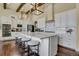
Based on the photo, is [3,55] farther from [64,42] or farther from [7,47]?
[64,42]

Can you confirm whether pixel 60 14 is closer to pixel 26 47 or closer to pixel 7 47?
pixel 26 47

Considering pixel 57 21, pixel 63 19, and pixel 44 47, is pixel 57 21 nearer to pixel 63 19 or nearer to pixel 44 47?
pixel 63 19

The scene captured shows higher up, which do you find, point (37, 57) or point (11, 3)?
point (11, 3)

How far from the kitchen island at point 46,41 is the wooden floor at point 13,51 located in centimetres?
11

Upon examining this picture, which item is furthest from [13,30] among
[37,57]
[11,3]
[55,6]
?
[55,6]

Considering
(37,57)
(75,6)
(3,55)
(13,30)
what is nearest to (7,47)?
(3,55)

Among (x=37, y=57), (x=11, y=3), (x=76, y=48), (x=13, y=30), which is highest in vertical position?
(x=11, y=3)

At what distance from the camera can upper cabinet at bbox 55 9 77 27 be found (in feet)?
6.08

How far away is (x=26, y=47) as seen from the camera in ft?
6.23

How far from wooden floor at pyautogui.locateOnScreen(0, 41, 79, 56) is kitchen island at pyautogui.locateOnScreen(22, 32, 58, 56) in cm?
11

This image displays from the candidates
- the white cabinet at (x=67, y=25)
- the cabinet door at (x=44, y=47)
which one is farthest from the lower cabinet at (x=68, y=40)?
the cabinet door at (x=44, y=47)

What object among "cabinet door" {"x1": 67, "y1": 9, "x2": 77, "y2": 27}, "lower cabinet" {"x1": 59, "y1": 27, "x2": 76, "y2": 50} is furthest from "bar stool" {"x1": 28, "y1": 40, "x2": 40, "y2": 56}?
"cabinet door" {"x1": 67, "y1": 9, "x2": 77, "y2": 27}

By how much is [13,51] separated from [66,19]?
40.3 inches

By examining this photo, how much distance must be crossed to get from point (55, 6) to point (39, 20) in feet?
1.15
